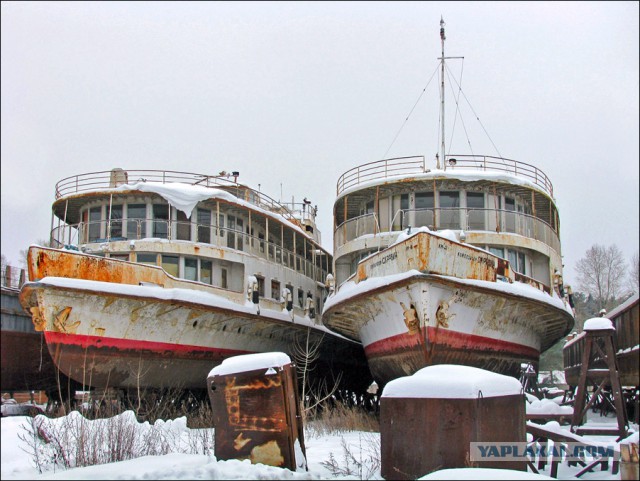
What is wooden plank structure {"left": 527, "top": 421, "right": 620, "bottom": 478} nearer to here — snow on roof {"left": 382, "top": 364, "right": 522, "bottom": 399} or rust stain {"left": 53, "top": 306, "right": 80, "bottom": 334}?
snow on roof {"left": 382, "top": 364, "right": 522, "bottom": 399}

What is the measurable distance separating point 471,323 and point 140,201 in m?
10.2

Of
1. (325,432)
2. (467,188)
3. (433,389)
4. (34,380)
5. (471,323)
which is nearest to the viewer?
(433,389)

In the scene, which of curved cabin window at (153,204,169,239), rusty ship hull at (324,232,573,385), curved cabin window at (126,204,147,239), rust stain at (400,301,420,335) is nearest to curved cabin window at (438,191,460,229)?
rusty ship hull at (324,232,573,385)

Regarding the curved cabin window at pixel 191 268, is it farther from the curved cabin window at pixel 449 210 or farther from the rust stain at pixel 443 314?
the rust stain at pixel 443 314

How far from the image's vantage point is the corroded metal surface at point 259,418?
24.7 feet

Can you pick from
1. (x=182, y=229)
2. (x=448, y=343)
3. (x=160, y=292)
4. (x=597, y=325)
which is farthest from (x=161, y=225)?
(x=597, y=325)

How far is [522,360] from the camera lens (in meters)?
16.9

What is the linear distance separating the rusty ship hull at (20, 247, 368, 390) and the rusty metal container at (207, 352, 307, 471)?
23.3ft

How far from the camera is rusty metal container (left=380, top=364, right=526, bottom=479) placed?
6965 millimetres

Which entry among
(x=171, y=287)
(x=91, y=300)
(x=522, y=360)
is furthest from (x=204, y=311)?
(x=522, y=360)

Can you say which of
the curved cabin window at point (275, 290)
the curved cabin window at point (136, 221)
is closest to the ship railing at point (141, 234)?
the curved cabin window at point (136, 221)

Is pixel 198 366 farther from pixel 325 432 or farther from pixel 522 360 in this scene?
pixel 522 360

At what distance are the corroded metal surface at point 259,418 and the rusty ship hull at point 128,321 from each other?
23.3 ft

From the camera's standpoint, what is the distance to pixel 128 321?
16.6 meters
